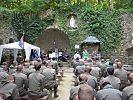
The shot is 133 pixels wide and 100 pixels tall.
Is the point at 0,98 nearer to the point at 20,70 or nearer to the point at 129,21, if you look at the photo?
the point at 20,70

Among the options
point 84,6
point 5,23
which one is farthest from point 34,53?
point 84,6

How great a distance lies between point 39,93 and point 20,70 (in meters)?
0.94

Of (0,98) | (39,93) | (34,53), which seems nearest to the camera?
(0,98)

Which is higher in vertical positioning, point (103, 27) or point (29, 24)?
point (29, 24)

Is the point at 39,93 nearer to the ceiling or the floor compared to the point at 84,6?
nearer to the floor

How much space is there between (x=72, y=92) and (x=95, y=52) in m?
17.0

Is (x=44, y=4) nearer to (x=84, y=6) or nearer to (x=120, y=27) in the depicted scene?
(x=84, y=6)

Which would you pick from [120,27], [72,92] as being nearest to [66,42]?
[120,27]

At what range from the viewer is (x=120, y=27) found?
24.9m

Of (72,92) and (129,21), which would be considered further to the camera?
(129,21)

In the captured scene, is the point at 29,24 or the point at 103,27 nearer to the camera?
the point at 103,27

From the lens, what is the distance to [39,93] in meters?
7.68

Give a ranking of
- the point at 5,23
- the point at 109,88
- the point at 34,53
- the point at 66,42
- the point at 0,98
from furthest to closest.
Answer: the point at 66,42 < the point at 5,23 < the point at 34,53 < the point at 109,88 < the point at 0,98

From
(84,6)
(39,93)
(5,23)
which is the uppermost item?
(84,6)
